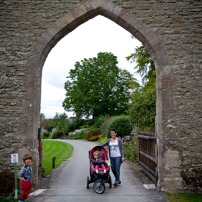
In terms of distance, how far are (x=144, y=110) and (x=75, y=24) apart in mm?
6296

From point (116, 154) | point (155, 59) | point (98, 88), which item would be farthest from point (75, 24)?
point (98, 88)

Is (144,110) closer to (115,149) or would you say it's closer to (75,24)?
(115,149)

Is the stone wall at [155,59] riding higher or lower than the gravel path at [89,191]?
higher

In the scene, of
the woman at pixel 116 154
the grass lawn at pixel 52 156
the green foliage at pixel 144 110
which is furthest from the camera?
the green foliage at pixel 144 110

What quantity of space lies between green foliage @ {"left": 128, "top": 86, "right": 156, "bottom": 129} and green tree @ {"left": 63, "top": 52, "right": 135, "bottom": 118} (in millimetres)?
14685

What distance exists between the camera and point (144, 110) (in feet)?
36.7

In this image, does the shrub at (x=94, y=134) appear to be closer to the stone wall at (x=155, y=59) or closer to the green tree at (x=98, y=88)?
the green tree at (x=98, y=88)

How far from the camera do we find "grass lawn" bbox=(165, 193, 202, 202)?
4988mm

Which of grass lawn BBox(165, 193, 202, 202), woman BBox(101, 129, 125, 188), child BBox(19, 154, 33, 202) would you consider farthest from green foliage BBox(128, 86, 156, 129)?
child BBox(19, 154, 33, 202)

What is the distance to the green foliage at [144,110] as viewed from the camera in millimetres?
10977

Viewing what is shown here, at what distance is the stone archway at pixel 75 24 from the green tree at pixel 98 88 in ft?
66.2

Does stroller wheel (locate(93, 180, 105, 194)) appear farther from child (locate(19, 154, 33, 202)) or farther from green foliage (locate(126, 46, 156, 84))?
green foliage (locate(126, 46, 156, 84))

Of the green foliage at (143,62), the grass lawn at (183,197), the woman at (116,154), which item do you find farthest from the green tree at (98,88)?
the grass lawn at (183,197)

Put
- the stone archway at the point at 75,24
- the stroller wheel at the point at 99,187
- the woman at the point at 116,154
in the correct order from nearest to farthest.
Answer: the stroller wheel at the point at 99,187, the stone archway at the point at 75,24, the woman at the point at 116,154
